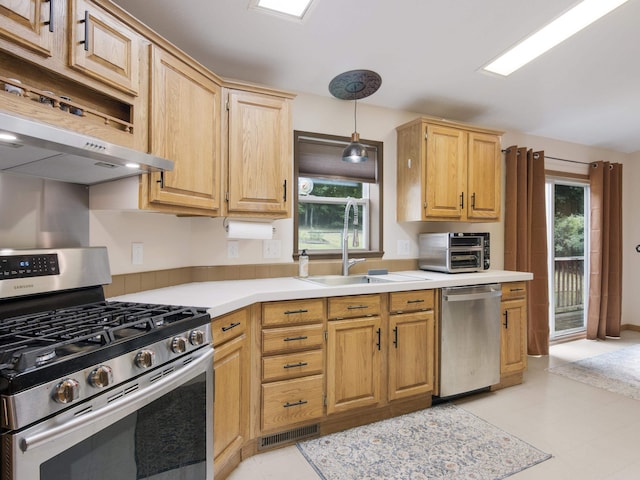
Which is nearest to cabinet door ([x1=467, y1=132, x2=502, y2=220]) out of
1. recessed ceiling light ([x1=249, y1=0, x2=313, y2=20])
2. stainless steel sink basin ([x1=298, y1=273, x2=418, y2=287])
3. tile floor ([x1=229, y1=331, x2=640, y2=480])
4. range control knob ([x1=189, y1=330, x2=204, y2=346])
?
stainless steel sink basin ([x1=298, y1=273, x2=418, y2=287])

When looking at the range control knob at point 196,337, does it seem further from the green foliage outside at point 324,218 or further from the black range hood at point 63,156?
the green foliage outside at point 324,218

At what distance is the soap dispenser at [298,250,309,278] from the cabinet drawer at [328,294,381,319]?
0.57m


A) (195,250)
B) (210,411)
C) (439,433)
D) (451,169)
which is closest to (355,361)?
(439,433)

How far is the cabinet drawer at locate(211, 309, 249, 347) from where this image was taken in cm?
162

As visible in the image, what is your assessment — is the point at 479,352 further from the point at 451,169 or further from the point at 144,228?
the point at 144,228

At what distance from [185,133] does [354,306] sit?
143 centimetres

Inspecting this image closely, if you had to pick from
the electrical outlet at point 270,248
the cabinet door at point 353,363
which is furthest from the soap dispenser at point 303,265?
the cabinet door at point 353,363

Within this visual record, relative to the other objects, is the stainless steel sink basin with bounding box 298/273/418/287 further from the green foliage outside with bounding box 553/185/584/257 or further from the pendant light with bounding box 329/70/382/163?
the green foliage outside with bounding box 553/185/584/257

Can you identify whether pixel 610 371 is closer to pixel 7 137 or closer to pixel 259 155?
pixel 259 155

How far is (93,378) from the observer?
3.17 ft

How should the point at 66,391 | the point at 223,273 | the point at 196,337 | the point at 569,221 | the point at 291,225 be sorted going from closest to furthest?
the point at 66,391 < the point at 196,337 < the point at 223,273 < the point at 291,225 < the point at 569,221

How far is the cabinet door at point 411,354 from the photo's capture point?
2.33 meters

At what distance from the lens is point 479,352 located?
2631 millimetres

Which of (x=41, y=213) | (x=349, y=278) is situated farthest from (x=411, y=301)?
A: (x=41, y=213)
